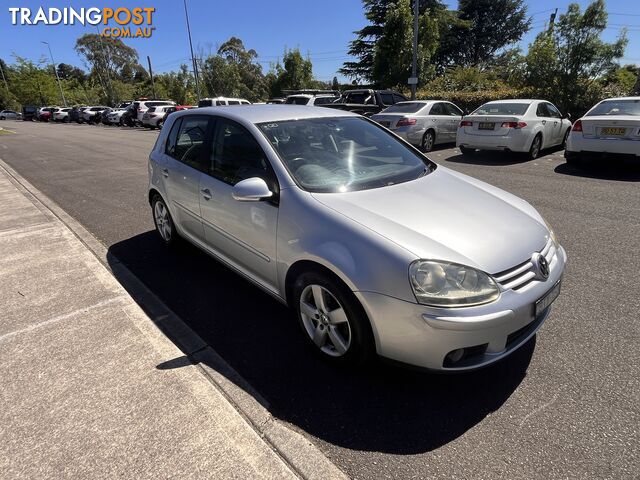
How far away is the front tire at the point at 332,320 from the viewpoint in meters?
2.22

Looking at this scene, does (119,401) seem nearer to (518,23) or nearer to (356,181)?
(356,181)

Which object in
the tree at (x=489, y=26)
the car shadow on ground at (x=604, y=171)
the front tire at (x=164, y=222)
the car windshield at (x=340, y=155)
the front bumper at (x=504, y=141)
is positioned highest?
the tree at (x=489, y=26)

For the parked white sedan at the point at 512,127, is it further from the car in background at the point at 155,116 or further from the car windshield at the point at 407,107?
the car in background at the point at 155,116

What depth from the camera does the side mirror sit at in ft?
8.50

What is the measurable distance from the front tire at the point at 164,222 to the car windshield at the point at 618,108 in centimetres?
816

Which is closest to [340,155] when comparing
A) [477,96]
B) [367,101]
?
[367,101]

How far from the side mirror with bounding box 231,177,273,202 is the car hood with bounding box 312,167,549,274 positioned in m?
0.34

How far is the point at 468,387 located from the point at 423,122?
980 cm

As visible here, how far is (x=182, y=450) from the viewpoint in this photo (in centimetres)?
193

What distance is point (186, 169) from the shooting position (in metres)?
3.73

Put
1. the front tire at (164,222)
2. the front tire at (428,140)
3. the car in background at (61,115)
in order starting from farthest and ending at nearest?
1. the car in background at (61,115)
2. the front tire at (428,140)
3. the front tire at (164,222)

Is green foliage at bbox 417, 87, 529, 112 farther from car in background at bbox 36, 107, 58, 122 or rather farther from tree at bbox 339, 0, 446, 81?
car in background at bbox 36, 107, 58, 122

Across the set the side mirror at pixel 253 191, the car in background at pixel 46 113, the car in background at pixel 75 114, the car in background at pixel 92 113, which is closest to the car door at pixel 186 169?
the side mirror at pixel 253 191

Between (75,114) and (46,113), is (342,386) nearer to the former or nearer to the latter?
(75,114)
